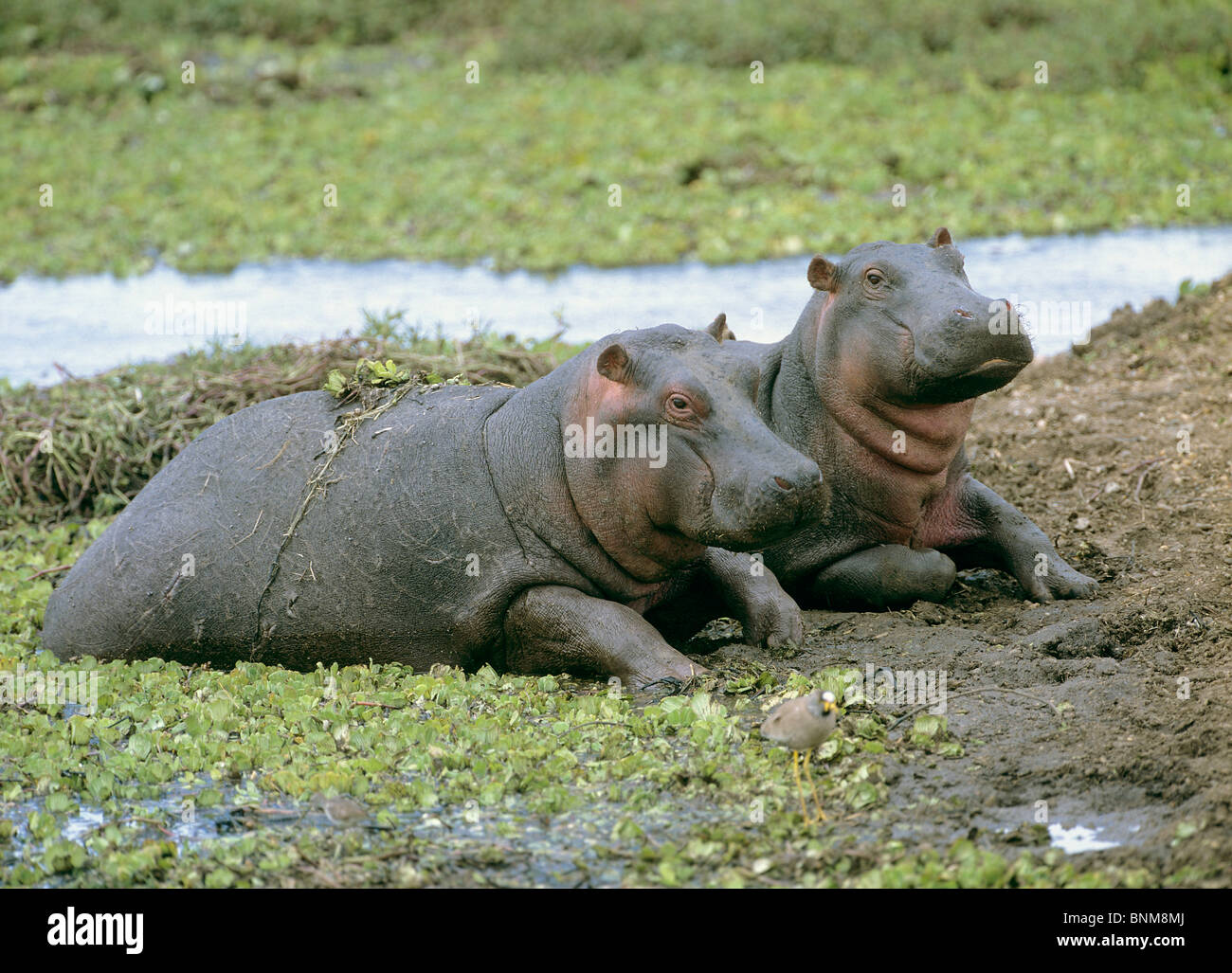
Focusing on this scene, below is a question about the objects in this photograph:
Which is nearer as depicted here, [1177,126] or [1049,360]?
[1049,360]

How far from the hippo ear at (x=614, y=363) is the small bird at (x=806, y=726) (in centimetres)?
148

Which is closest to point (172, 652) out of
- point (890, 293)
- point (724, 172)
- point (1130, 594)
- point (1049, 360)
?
point (890, 293)

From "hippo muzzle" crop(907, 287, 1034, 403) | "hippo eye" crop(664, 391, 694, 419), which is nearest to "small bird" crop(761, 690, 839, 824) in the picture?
"hippo eye" crop(664, 391, 694, 419)

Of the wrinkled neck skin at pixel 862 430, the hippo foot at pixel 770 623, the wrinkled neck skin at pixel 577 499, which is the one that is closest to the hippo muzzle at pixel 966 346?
the wrinkled neck skin at pixel 862 430

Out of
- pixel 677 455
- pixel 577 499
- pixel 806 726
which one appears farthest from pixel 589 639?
pixel 806 726

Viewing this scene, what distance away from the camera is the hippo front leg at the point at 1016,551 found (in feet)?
20.6

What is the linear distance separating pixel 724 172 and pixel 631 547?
9219mm

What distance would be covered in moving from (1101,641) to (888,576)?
0.92 m

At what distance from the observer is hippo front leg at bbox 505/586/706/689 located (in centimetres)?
567

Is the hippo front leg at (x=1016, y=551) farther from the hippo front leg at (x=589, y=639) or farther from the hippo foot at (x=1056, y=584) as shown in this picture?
the hippo front leg at (x=589, y=639)

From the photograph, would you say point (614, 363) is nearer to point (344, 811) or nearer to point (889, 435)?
point (889, 435)

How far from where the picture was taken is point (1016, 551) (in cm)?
639

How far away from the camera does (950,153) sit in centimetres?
1429
